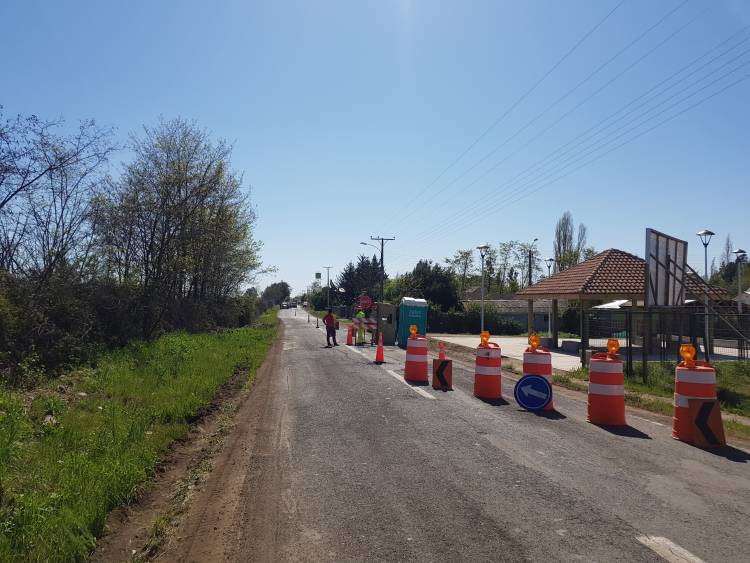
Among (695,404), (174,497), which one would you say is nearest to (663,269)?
(695,404)

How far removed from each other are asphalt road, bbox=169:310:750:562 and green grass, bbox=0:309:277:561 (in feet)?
2.92

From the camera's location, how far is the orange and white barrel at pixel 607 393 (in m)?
8.84

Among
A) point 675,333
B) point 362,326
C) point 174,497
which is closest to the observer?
point 174,497

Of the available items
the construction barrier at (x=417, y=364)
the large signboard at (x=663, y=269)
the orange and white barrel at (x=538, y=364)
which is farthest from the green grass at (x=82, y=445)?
the large signboard at (x=663, y=269)

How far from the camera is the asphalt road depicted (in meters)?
4.30

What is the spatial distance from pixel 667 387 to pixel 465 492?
31.2 feet

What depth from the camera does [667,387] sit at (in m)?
13.0

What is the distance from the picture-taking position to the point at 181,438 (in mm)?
8203

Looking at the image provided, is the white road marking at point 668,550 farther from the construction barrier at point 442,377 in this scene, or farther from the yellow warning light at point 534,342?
the construction barrier at point 442,377

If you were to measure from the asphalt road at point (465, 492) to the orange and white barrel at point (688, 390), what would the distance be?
0.82 feet

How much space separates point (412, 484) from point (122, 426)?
4330 mm

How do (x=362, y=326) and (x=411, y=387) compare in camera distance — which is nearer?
(x=411, y=387)

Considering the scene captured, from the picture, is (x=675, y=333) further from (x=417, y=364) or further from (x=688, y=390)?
(x=688, y=390)

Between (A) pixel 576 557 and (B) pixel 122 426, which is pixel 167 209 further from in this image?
(A) pixel 576 557
